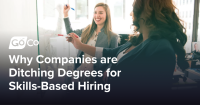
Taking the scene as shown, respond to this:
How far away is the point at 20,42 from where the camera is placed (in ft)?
3.03

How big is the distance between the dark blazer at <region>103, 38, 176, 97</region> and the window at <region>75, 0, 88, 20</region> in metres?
0.91

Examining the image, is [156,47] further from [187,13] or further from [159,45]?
[187,13]

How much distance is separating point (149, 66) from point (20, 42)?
2.61 feet

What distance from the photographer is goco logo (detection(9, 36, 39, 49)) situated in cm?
87

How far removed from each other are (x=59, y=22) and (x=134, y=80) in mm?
638

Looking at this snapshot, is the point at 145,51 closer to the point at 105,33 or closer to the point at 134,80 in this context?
the point at 134,80

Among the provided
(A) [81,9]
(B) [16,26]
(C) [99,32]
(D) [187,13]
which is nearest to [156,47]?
(C) [99,32]

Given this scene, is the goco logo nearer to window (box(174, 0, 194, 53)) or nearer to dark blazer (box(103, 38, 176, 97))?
dark blazer (box(103, 38, 176, 97))

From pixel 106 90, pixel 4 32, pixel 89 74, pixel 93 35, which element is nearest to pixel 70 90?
pixel 89 74

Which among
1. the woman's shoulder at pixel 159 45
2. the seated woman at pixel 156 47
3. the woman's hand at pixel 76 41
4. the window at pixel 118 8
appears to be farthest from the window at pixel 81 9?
the woman's shoulder at pixel 159 45

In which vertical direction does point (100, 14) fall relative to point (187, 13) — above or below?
below

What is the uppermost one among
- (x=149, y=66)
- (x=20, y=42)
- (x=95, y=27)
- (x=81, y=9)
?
(x=81, y=9)

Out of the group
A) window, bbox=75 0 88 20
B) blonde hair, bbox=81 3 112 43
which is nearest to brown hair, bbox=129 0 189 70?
blonde hair, bbox=81 3 112 43

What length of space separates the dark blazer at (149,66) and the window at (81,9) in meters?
0.91
